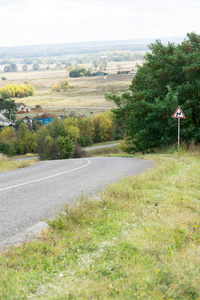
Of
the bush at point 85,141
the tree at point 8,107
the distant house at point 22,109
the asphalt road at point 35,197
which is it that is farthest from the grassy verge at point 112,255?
the distant house at point 22,109

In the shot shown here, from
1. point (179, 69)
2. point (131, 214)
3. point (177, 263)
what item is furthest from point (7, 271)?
point (179, 69)

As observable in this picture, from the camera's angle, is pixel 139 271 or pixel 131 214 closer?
pixel 139 271

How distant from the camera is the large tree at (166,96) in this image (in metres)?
19.5

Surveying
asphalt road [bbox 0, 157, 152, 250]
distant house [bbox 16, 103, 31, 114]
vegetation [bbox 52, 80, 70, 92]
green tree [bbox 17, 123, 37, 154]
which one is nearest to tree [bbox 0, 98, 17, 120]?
green tree [bbox 17, 123, 37, 154]

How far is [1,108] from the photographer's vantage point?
299 feet

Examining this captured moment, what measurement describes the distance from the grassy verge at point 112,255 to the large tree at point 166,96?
1358 cm

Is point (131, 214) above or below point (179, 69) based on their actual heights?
below

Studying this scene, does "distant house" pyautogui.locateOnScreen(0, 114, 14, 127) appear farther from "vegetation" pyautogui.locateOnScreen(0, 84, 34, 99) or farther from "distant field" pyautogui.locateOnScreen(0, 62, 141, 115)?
"vegetation" pyautogui.locateOnScreen(0, 84, 34, 99)

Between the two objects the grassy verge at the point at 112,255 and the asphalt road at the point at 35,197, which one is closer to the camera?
the grassy verge at the point at 112,255

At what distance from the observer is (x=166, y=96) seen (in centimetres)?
1880

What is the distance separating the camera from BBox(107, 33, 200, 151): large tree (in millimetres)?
19516

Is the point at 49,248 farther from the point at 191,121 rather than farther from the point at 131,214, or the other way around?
the point at 191,121

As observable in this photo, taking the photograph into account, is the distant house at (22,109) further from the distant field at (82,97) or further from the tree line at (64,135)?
the tree line at (64,135)

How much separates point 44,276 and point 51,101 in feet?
503
